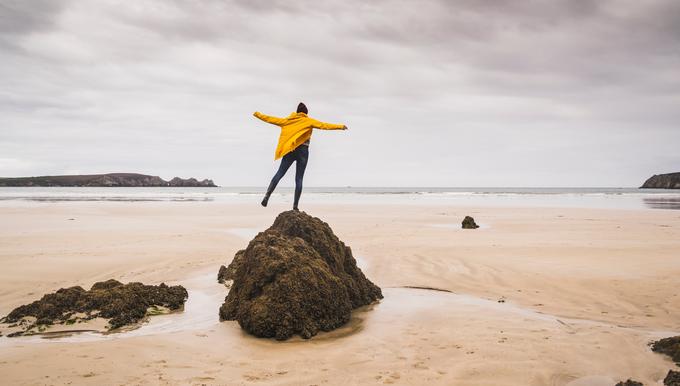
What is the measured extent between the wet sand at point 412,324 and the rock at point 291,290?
19 centimetres

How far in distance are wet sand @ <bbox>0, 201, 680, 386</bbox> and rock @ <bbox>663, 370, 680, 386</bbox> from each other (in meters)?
0.14

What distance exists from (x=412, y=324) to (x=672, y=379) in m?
2.61

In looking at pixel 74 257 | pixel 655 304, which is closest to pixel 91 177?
pixel 74 257

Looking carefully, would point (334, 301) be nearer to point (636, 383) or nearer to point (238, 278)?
point (238, 278)

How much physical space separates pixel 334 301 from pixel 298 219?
1.71m

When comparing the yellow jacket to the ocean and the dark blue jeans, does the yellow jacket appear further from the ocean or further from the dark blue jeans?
the ocean

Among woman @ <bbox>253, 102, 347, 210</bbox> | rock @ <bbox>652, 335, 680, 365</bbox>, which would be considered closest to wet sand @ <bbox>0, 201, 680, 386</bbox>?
rock @ <bbox>652, 335, 680, 365</bbox>

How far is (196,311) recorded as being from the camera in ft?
20.4

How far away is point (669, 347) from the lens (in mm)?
4441

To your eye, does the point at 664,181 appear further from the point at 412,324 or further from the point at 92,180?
the point at 92,180

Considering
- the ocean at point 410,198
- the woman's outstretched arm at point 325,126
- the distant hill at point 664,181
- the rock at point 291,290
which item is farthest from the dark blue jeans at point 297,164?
the distant hill at point 664,181

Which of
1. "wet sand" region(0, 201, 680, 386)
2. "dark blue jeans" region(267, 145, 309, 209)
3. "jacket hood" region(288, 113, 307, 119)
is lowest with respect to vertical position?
"wet sand" region(0, 201, 680, 386)

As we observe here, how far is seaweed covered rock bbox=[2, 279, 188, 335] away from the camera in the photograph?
551 centimetres

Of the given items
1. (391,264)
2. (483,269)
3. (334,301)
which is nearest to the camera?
(334,301)
